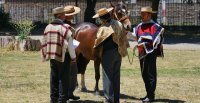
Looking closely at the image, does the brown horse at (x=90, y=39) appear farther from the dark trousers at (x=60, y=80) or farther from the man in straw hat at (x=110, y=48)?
the dark trousers at (x=60, y=80)

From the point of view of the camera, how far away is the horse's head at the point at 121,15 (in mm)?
10306

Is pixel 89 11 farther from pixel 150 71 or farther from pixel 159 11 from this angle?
pixel 150 71

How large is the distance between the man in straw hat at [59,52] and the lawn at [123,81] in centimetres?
111

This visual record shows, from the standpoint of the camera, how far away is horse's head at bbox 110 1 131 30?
33.8 ft

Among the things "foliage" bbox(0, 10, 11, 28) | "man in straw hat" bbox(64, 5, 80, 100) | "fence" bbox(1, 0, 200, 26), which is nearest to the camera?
"man in straw hat" bbox(64, 5, 80, 100)

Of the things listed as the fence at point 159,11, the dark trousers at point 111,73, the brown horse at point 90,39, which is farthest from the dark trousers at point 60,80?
the fence at point 159,11

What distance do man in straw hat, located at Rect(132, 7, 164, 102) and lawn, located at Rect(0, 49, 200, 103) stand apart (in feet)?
1.45

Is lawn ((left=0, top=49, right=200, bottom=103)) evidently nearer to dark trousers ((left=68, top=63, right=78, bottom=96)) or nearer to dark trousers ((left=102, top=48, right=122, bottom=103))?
dark trousers ((left=68, top=63, right=78, bottom=96))

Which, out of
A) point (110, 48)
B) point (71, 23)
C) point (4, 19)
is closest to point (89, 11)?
point (4, 19)

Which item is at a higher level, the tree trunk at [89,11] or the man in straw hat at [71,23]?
the man in straw hat at [71,23]

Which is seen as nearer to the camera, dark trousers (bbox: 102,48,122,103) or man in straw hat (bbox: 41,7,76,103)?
man in straw hat (bbox: 41,7,76,103)

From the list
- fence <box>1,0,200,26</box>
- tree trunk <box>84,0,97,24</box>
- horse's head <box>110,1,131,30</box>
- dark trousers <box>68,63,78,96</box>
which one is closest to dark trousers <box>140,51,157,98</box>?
horse's head <box>110,1,131,30</box>

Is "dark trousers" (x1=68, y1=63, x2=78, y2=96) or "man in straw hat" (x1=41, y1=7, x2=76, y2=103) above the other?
"man in straw hat" (x1=41, y1=7, x2=76, y2=103)

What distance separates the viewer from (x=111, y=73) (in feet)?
31.7
